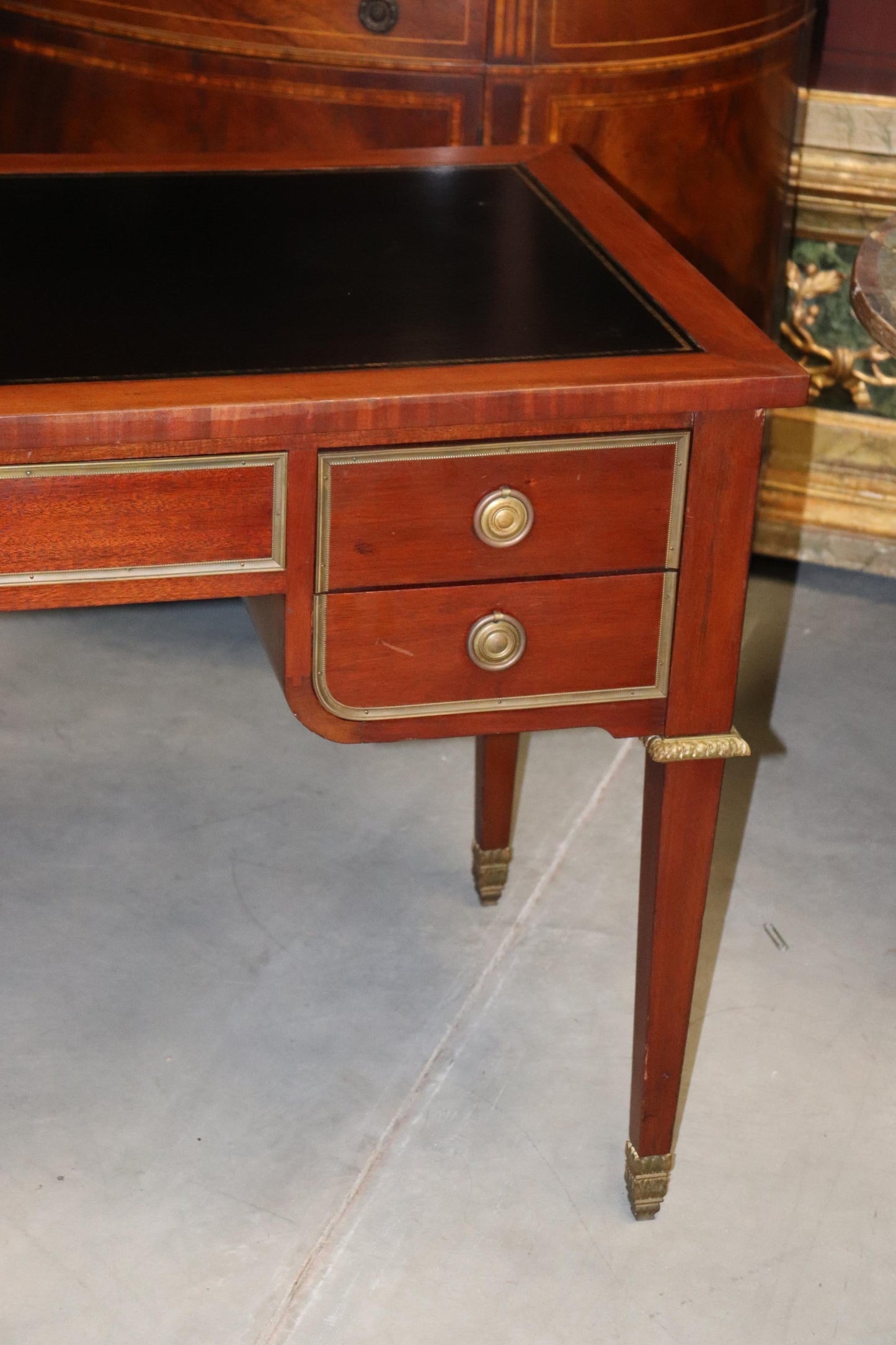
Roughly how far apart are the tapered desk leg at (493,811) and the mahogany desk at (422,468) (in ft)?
1.63

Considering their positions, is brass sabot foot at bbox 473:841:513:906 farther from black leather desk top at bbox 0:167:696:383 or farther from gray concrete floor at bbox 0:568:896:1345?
black leather desk top at bbox 0:167:696:383

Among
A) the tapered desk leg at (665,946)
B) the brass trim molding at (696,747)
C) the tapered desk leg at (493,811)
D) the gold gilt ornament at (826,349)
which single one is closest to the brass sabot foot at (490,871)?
the tapered desk leg at (493,811)

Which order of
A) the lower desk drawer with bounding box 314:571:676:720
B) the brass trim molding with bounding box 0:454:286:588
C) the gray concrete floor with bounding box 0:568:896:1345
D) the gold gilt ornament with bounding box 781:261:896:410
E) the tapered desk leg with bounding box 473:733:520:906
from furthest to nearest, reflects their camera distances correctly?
1. the gold gilt ornament with bounding box 781:261:896:410
2. the tapered desk leg with bounding box 473:733:520:906
3. the gray concrete floor with bounding box 0:568:896:1345
4. the lower desk drawer with bounding box 314:571:676:720
5. the brass trim molding with bounding box 0:454:286:588

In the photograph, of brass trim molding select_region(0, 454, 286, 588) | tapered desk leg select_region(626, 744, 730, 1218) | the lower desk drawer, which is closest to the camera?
brass trim molding select_region(0, 454, 286, 588)

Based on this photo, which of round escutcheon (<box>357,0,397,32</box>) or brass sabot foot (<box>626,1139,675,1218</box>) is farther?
round escutcheon (<box>357,0,397,32</box>)

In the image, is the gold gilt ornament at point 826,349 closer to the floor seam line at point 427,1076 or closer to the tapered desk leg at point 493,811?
the floor seam line at point 427,1076

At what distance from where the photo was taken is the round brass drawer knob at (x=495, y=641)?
54.7 inches

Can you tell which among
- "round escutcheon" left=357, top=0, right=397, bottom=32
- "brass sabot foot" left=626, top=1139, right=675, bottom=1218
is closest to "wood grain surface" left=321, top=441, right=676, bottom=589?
"brass sabot foot" left=626, top=1139, right=675, bottom=1218

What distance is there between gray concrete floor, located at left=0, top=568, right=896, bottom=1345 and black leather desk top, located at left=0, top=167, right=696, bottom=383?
864 millimetres

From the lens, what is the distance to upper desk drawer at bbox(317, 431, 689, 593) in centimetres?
132

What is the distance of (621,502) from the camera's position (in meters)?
1.37

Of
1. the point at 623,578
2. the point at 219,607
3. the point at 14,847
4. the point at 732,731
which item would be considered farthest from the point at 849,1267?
the point at 219,607

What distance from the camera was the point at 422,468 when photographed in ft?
4.35

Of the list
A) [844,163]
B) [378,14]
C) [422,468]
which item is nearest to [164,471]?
[422,468]
